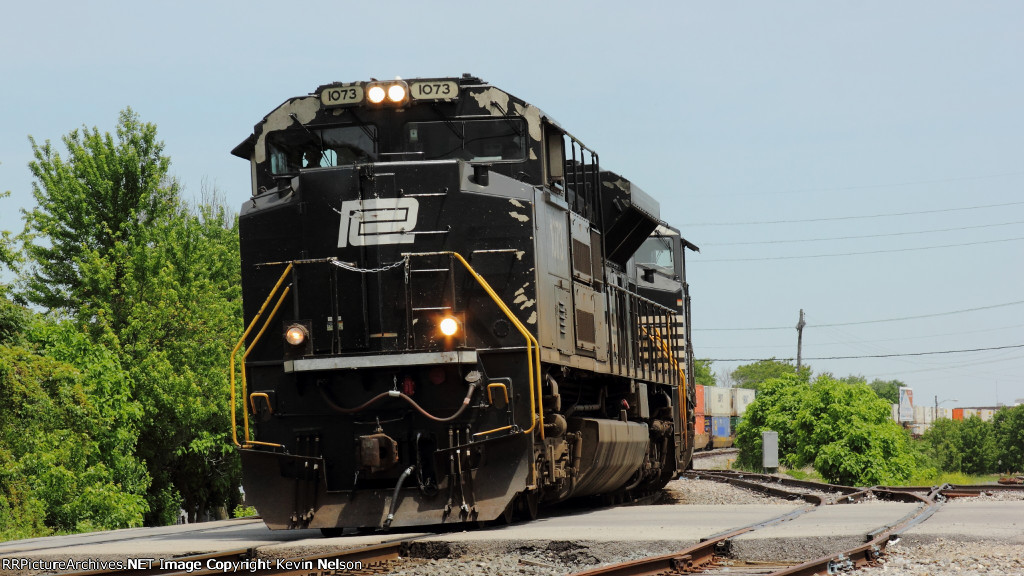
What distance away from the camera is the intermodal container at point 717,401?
5883cm

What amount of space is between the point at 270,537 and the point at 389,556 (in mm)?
2646

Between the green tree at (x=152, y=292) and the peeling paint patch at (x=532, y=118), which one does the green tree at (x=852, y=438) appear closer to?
the green tree at (x=152, y=292)

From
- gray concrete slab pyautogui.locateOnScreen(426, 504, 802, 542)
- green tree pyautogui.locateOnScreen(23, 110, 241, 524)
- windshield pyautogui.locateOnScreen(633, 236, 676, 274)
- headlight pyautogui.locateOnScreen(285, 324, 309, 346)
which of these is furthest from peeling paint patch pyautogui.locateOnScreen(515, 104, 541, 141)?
green tree pyautogui.locateOnScreen(23, 110, 241, 524)

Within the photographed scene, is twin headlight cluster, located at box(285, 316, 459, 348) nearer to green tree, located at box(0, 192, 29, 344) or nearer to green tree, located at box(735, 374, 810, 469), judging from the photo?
green tree, located at box(0, 192, 29, 344)

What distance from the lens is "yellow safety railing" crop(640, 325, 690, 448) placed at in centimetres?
1582

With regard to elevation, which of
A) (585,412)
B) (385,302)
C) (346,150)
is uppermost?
(346,150)

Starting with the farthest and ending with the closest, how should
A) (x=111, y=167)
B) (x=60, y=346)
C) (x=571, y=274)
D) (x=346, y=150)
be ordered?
(x=111, y=167) → (x=60, y=346) → (x=571, y=274) → (x=346, y=150)

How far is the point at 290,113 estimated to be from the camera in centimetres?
1103

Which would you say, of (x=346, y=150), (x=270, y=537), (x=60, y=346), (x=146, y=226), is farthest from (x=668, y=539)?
(x=146, y=226)

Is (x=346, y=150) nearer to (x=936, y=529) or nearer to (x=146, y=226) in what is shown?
(x=936, y=529)

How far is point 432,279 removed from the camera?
10117 mm

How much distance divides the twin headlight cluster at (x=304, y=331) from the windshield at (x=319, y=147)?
1772mm

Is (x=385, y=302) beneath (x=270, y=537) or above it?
above

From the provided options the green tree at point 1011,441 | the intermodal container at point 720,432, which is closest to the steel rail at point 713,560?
the intermodal container at point 720,432
